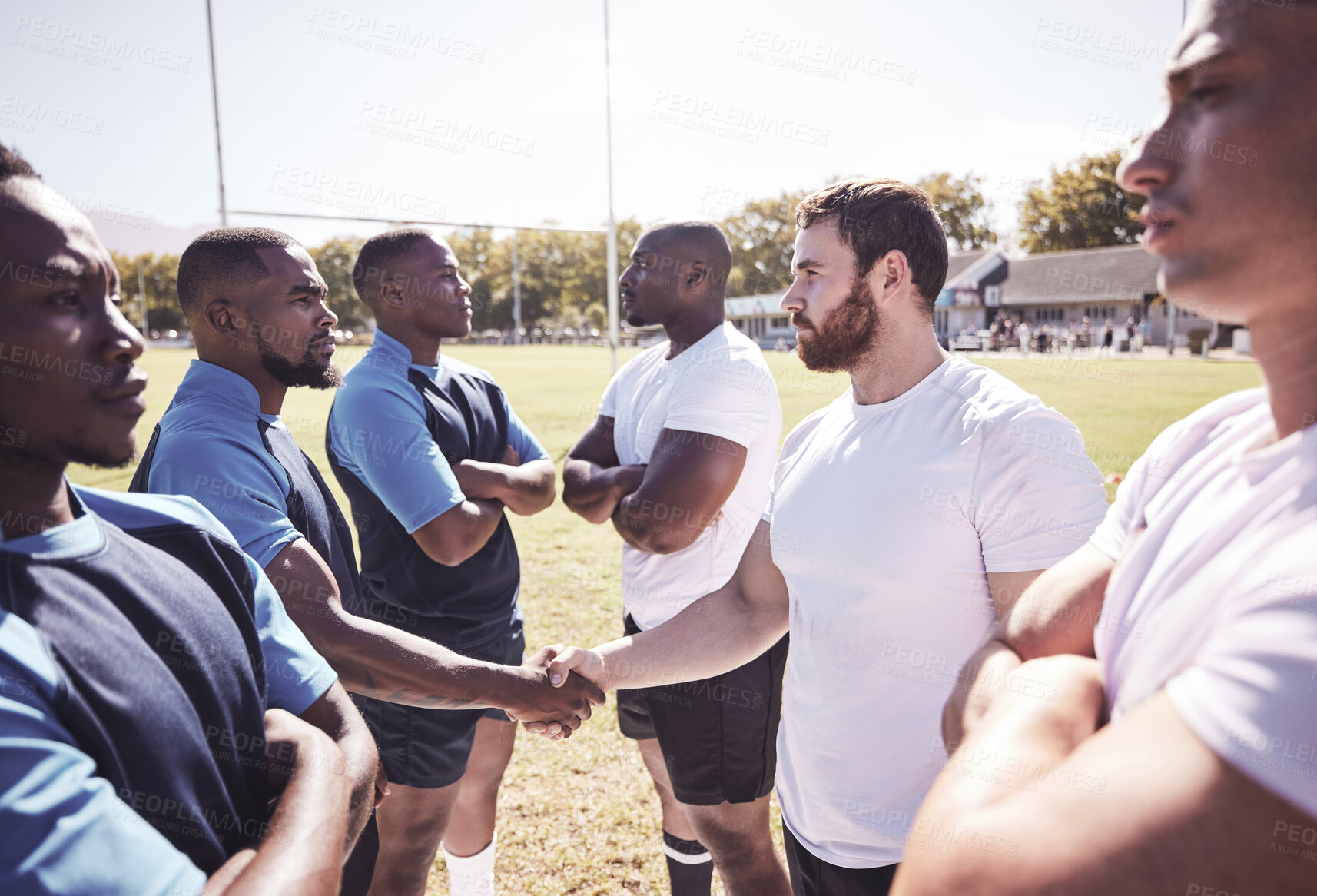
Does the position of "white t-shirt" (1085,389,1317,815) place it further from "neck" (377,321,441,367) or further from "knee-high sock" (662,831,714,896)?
"neck" (377,321,441,367)

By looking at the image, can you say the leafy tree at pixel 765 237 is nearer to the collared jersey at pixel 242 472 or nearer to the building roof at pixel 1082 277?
the building roof at pixel 1082 277

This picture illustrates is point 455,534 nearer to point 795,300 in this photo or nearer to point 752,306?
point 795,300

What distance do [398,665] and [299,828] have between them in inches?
42.2

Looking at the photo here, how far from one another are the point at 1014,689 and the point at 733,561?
2.35 m

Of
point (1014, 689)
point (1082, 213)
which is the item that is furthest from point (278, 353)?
point (1082, 213)

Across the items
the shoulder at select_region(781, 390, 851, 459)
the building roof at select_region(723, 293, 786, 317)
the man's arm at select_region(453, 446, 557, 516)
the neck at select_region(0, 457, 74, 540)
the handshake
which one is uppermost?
the building roof at select_region(723, 293, 786, 317)

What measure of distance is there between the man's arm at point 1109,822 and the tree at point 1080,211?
64.5m

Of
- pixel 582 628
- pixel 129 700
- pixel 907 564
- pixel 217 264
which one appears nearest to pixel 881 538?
pixel 907 564

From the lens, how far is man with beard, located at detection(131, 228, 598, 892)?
2.17m

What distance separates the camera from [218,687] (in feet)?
4.40

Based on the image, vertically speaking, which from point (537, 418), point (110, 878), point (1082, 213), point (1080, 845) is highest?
point (1082, 213)

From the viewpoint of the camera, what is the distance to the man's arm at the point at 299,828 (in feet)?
3.96

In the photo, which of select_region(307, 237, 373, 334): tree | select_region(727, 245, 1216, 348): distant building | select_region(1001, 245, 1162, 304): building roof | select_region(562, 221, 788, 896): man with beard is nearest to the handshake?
select_region(562, 221, 788, 896): man with beard

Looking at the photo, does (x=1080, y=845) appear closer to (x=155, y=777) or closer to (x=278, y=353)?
(x=155, y=777)
